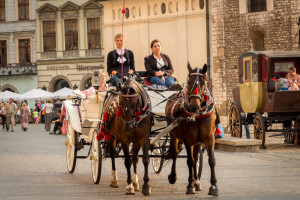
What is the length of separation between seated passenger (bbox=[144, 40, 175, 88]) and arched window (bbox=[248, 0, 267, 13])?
67.3ft

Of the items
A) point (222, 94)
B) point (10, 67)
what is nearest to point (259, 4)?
point (222, 94)

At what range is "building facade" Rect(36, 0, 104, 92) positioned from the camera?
5541cm

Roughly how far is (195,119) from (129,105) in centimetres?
95

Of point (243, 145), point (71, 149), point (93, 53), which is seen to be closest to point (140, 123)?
point (71, 149)

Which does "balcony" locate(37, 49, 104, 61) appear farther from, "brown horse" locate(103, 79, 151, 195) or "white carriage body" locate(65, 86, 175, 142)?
"brown horse" locate(103, 79, 151, 195)

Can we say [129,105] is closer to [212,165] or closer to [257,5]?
[212,165]

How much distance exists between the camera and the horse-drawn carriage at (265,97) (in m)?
17.5

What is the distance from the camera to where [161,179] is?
1130cm

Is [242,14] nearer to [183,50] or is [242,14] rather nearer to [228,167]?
[183,50]

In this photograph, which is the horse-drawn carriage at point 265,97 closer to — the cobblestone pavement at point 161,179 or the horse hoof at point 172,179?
the cobblestone pavement at point 161,179

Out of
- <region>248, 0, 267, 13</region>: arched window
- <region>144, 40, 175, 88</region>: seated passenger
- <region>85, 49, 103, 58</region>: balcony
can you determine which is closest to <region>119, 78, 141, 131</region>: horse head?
<region>144, 40, 175, 88</region>: seated passenger

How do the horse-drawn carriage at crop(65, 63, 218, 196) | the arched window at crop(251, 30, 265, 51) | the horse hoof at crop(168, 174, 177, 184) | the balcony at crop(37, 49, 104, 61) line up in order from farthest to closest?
the balcony at crop(37, 49, 104, 61) < the arched window at crop(251, 30, 265, 51) < the horse hoof at crop(168, 174, 177, 184) < the horse-drawn carriage at crop(65, 63, 218, 196)

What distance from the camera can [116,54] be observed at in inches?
457

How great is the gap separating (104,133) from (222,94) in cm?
2237
